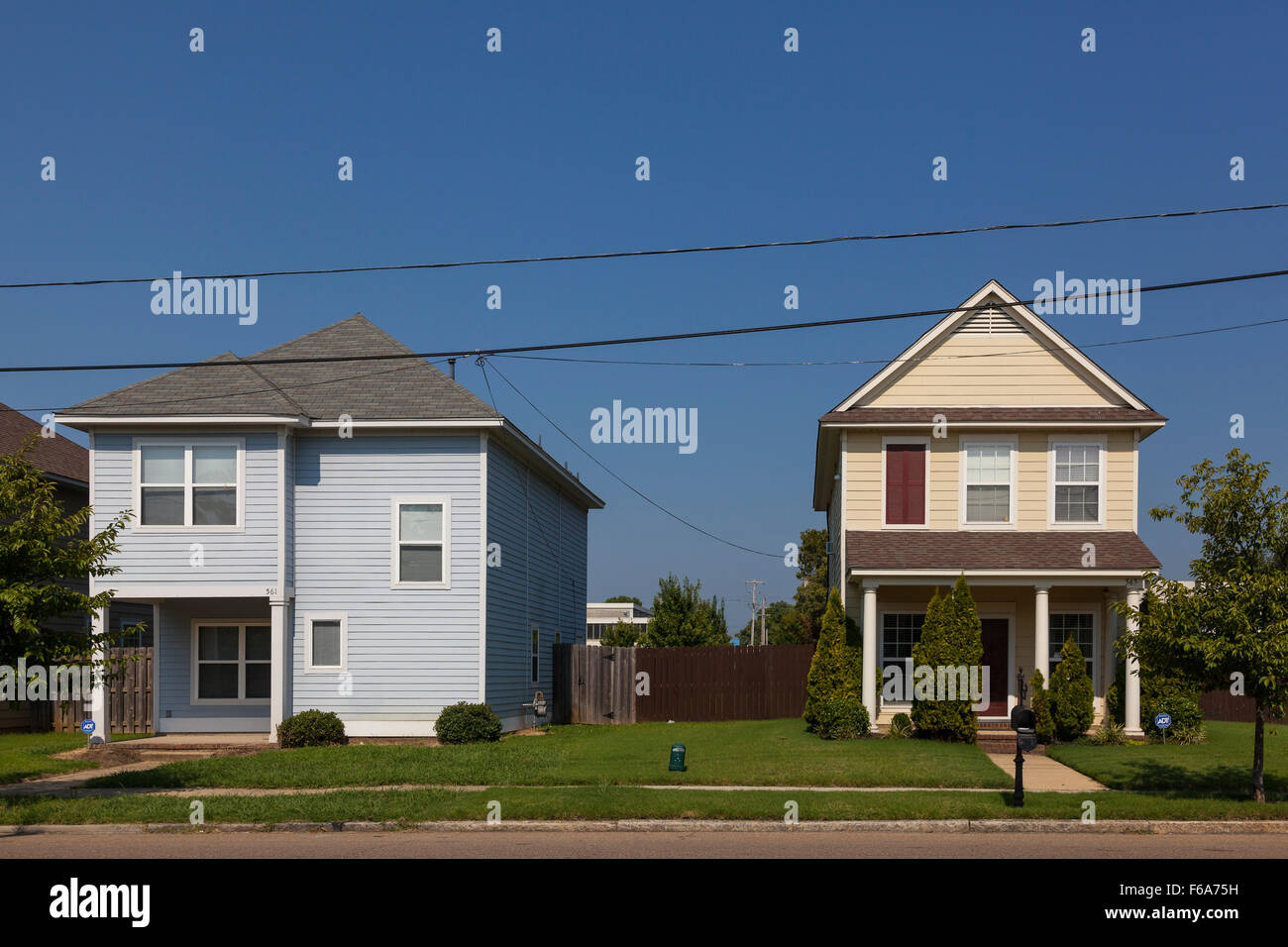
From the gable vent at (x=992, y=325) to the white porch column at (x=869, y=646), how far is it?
575cm

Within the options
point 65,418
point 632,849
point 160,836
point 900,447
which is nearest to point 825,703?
point 900,447

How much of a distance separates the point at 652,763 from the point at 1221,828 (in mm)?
8206

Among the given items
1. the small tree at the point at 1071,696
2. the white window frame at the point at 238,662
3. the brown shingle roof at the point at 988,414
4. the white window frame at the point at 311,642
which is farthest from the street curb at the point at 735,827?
the brown shingle roof at the point at 988,414

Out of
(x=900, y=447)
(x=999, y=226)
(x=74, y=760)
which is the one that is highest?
(x=999, y=226)

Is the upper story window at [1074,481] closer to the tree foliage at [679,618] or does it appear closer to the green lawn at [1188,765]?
the green lawn at [1188,765]

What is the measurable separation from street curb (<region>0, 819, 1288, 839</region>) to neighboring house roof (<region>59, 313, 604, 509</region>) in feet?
32.3

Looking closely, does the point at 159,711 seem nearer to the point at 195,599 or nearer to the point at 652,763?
the point at 195,599

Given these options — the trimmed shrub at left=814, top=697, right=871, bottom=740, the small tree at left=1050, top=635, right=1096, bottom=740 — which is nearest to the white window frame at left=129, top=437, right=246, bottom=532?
the trimmed shrub at left=814, top=697, right=871, bottom=740

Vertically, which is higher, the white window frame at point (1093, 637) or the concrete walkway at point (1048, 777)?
the white window frame at point (1093, 637)

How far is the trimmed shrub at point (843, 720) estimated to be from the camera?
22.3 meters

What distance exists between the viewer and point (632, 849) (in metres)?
12.1

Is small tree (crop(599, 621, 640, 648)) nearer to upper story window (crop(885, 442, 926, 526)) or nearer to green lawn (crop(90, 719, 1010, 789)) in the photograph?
upper story window (crop(885, 442, 926, 526))

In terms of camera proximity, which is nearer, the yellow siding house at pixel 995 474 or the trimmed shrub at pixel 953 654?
the trimmed shrub at pixel 953 654

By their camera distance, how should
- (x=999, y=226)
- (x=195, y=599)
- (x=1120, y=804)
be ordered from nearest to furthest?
1. (x=1120, y=804)
2. (x=999, y=226)
3. (x=195, y=599)
